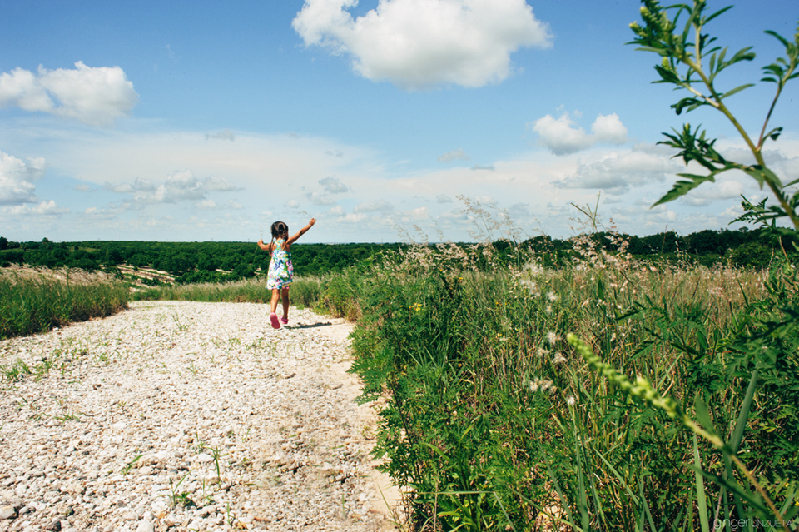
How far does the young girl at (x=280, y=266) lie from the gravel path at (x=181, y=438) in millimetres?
1614

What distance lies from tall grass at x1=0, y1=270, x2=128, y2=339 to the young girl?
3.75 meters

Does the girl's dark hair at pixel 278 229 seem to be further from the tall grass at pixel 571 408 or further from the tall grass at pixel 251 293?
the tall grass at pixel 571 408

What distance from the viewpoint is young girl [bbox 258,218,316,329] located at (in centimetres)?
802

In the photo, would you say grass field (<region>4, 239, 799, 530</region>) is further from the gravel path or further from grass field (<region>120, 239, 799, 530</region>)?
the gravel path

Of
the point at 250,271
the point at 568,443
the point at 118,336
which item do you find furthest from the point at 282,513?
the point at 250,271

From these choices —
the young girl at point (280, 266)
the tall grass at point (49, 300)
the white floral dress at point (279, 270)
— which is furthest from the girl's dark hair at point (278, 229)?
the tall grass at point (49, 300)

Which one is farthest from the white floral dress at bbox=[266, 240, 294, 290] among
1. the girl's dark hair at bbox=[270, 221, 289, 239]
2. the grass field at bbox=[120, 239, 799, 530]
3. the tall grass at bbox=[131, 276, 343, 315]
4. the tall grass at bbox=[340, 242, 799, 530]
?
the tall grass at bbox=[340, 242, 799, 530]

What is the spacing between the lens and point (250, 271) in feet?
90.4

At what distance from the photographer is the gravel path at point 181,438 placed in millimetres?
2736

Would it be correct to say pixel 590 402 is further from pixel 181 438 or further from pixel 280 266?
pixel 280 266

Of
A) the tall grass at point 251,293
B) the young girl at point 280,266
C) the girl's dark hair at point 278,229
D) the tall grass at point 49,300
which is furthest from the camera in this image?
the tall grass at point 251,293

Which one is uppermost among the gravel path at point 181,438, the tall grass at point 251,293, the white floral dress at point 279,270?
the white floral dress at point 279,270

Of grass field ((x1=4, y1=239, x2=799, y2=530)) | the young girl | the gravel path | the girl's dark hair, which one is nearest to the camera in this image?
grass field ((x1=4, y1=239, x2=799, y2=530))

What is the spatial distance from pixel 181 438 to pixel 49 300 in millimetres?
6107
